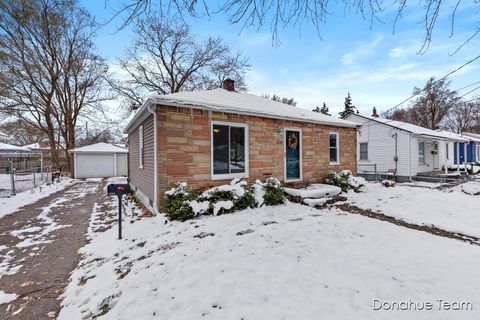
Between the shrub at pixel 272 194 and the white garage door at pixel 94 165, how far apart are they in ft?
59.4

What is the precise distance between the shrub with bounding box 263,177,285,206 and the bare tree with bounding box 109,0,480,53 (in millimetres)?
4718

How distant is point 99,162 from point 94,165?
1.49ft

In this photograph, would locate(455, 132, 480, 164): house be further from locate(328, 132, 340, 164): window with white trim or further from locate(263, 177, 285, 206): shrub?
locate(263, 177, 285, 206): shrub

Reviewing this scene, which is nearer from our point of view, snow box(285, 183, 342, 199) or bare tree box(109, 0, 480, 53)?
bare tree box(109, 0, 480, 53)

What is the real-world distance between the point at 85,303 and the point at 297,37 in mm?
4169

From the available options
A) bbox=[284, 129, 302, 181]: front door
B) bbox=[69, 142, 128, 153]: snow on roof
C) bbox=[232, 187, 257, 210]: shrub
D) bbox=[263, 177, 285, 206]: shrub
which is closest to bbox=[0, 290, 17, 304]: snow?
bbox=[232, 187, 257, 210]: shrub

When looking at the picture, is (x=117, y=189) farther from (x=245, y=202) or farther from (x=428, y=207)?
(x=428, y=207)

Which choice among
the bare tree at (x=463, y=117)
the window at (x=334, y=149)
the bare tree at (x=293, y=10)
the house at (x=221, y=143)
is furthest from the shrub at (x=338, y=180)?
the bare tree at (x=463, y=117)

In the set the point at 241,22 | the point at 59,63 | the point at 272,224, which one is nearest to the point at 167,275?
the point at 272,224

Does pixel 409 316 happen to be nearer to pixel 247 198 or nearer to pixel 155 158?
pixel 247 198

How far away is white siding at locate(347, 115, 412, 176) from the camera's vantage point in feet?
44.4

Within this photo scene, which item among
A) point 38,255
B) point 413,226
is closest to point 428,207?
point 413,226

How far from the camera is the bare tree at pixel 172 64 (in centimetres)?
1986

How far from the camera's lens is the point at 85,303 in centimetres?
271
